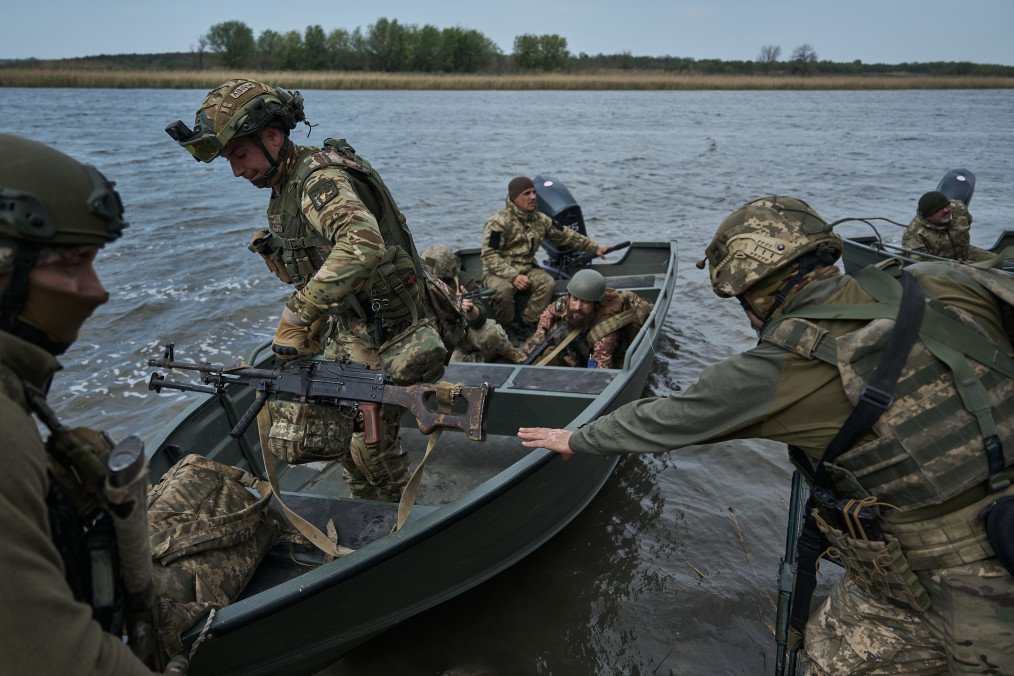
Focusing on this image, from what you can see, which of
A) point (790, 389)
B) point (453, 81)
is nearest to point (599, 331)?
point (790, 389)

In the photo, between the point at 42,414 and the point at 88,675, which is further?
the point at 42,414

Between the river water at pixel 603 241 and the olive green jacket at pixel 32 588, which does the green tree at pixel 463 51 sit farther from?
the olive green jacket at pixel 32 588

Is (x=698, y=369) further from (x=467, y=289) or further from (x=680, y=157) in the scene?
(x=680, y=157)

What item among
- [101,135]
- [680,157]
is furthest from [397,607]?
[101,135]

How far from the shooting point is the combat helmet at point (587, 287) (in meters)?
6.61

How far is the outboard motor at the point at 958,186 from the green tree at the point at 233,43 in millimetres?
80719

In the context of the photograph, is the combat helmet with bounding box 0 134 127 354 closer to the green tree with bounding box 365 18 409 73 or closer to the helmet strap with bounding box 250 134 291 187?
the helmet strap with bounding box 250 134 291 187

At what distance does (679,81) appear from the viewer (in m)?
65.4

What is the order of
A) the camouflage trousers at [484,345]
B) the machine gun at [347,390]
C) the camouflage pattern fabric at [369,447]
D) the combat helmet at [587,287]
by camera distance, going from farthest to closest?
the camouflage trousers at [484,345]
the combat helmet at [587,287]
the camouflage pattern fabric at [369,447]
the machine gun at [347,390]

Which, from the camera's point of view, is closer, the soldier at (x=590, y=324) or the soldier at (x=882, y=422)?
the soldier at (x=882, y=422)

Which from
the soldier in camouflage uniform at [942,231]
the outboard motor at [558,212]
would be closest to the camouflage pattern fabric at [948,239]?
the soldier in camouflage uniform at [942,231]

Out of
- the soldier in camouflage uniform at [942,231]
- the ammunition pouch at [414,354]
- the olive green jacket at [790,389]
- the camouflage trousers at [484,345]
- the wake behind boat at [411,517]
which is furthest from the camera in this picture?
the soldier in camouflage uniform at [942,231]

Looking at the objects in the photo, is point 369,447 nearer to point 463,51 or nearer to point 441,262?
point 441,262

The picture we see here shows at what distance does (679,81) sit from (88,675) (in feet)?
231
